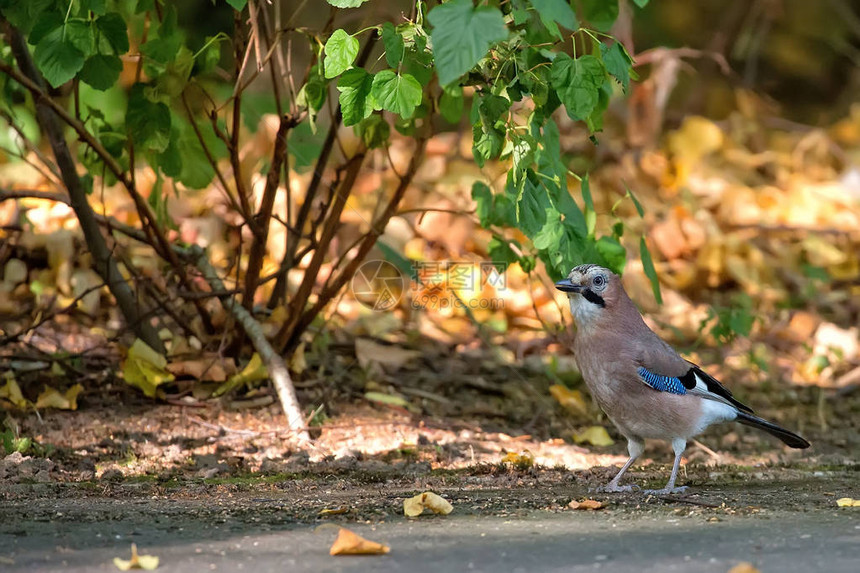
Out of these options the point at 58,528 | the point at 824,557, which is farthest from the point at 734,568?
the point at 58,528

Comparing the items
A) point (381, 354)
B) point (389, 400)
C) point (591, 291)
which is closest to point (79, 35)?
point (591, 291)

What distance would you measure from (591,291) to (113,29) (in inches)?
77.6

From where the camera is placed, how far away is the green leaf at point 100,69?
3725 mm

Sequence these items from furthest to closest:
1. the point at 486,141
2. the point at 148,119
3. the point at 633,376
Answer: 1. the point at 633,376
2. the point at 148,119
3. the point at 486,141

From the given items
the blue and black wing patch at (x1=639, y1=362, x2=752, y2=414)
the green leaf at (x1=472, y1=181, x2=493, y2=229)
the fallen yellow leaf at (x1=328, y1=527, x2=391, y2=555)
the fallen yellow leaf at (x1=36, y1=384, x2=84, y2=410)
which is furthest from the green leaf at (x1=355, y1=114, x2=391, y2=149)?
the fallen yellow leaf at (x1=328, y1=527, x2=391, y2=555)

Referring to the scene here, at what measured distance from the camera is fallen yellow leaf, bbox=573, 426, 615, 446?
5.01m

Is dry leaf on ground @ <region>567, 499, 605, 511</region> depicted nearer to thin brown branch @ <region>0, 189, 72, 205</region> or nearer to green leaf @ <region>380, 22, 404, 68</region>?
green leaf @ <region>380, 22, 404, 68</region>

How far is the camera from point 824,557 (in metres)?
2.62

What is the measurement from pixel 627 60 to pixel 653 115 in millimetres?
5695

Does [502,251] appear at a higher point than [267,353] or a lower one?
higher

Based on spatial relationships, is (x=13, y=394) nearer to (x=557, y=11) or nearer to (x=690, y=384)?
(x=690, y=384)

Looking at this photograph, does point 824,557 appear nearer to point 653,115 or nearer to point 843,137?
point 653,115

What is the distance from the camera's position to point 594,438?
16.4ft

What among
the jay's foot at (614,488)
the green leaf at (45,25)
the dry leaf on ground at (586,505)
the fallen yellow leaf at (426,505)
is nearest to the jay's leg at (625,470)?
the jay's foot at (614,488)
